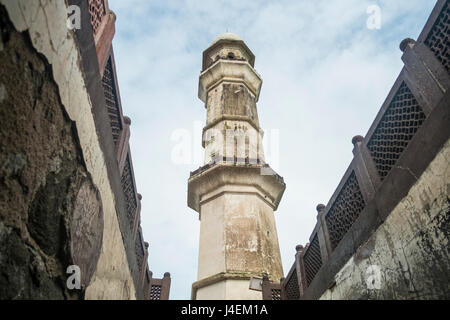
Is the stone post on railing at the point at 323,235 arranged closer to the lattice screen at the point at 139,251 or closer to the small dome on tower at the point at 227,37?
the lattice screen at the point at 139,251

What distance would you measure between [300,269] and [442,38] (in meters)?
3.69

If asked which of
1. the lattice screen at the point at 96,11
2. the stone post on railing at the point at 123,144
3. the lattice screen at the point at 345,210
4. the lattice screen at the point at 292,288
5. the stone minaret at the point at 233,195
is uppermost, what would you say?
the stone minaret at the point at 233,195

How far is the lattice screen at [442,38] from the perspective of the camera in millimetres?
2663

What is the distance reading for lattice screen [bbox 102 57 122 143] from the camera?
3.03 metres

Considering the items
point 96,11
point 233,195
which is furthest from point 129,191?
point 233,195

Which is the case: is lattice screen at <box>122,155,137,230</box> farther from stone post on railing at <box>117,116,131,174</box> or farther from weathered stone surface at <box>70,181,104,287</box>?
weathered stone surface at <box>70,181,104,287</box>

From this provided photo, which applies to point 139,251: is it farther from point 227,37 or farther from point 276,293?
point 227,37

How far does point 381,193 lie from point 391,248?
507 millimetres

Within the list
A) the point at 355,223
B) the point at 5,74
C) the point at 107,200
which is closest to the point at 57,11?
the point at 5,74

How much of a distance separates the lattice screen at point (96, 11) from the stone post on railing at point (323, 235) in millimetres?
3432

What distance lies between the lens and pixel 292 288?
18.6ft

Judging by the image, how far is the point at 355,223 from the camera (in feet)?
11.9

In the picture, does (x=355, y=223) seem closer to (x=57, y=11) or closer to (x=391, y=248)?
(x=391, y=248)

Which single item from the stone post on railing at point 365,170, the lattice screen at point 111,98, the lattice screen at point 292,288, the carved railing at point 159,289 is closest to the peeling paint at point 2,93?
the lattice screen at point 111,98
